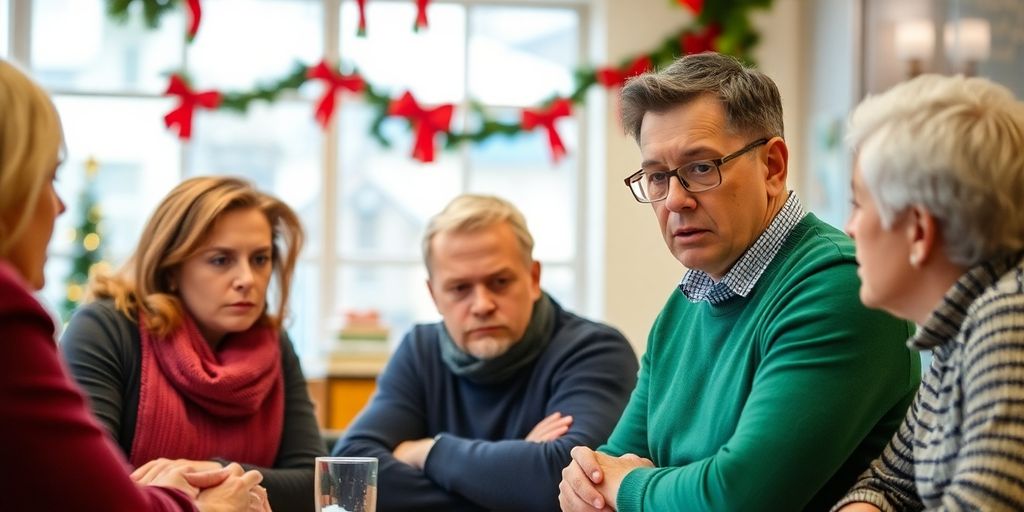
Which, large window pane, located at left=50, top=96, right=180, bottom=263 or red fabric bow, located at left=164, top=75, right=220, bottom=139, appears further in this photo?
large window pane, located at left=50, top=96, right=180, bottom=263

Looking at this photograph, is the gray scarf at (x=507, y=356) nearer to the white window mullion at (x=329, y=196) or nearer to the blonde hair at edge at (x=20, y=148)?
the blonde hair at edge at (x=20, y=148)

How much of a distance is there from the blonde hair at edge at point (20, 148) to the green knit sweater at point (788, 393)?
917 mm

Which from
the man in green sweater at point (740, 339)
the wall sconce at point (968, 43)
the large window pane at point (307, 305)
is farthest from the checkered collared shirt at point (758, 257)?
the large window pane at point (307, 305)

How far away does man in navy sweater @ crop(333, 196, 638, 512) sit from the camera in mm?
2510

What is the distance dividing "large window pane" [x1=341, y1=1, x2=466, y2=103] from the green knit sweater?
4330 millimetres

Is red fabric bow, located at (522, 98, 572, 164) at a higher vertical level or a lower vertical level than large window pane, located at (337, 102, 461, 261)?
higher

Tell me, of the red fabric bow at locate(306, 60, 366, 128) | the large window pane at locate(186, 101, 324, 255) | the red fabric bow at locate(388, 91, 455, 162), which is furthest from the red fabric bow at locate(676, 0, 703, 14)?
the large window pane at locate(186, 101, 324, 255)

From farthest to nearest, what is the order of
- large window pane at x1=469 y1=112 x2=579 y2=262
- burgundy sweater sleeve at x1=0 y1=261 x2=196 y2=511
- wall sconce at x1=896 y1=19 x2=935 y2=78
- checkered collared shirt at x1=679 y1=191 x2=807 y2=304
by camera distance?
large window pane at x1=469 y1=112 x2=579 y2=262
wall sconce at x1=896 y1=19 x2=935 y2=78
checkered collared shirt at x1=679 y1=191 x2=807 y2=304
burgundy sweater sleeve at x1=0 y1=261 x2=196 y2=511

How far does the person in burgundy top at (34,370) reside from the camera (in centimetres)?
124

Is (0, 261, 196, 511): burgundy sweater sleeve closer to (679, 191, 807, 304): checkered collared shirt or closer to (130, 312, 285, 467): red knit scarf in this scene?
(679, 191, 807, 304): checkered collared shirt

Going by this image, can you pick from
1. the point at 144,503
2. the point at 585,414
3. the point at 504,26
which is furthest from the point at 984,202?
the point at 504,26

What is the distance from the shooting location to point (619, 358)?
2.68 metres

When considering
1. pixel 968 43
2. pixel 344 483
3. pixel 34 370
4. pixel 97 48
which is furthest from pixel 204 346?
pixel 97 48

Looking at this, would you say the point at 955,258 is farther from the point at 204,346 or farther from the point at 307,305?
the point at 307,305
